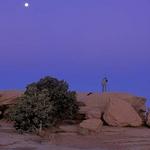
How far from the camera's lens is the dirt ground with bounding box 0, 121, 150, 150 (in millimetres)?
15030

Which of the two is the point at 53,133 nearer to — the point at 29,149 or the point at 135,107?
the point at 29,149

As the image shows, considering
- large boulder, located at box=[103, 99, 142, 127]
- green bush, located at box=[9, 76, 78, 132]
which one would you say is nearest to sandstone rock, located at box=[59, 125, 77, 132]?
green bush, located at box=[9, 76, 78, 132]

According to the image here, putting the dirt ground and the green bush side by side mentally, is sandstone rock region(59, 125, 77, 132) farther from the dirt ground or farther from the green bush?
the green bush

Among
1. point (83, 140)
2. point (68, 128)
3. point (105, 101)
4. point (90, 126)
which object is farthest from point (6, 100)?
point (83, 140)

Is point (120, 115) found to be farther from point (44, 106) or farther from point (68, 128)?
point (44, 106)

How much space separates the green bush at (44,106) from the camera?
17.8 meters

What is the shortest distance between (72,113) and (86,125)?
1971 millimetres

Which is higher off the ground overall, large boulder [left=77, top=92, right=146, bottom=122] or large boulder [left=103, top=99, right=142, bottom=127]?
large boulder [left=77, top=92, right=146, bottom=122]

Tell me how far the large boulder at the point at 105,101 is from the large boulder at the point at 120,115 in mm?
619

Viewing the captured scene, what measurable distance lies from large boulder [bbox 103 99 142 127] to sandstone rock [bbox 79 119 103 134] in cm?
76

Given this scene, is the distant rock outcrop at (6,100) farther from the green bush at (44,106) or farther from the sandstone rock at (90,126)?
the sandstone rock at (90,126)

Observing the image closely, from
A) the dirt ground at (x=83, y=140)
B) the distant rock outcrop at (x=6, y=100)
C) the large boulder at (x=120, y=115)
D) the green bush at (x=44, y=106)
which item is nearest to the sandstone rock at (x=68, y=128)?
the dirt ground at (x=83, y=140)

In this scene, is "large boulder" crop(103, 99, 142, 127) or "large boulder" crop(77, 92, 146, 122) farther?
"large boulder" crop(77, 92, 146, 122)

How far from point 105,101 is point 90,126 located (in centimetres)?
318
